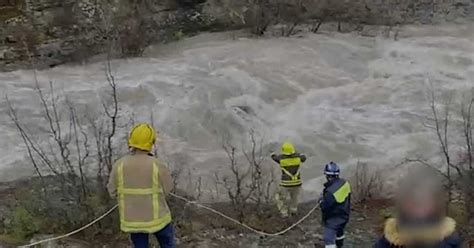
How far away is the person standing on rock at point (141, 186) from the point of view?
652 cm

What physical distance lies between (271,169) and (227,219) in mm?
2480

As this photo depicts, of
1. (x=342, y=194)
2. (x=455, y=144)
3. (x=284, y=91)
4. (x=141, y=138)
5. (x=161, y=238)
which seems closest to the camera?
(x=141, y=138)

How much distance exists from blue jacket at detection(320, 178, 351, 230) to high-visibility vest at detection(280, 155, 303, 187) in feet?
6.01

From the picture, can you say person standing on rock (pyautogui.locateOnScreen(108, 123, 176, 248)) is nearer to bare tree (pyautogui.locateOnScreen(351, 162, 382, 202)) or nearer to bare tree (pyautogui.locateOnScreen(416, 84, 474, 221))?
bare tree (pyautogui.locateOnScreen(416, 84, 474, 221))

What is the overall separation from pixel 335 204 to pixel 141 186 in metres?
2.18

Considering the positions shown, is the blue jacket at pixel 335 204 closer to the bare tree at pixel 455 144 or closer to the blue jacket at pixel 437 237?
the bare tree at pixel 455 144

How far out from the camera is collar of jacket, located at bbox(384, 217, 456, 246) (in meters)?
4.50

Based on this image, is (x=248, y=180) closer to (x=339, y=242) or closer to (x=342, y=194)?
(x=339, y=242)

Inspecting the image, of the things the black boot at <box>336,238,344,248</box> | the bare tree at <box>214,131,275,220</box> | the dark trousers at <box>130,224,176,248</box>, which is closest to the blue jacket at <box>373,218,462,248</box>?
the dark trousers at <box>130,224,176,248</box>

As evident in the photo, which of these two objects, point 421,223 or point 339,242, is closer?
point 421,223

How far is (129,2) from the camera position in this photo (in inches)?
816

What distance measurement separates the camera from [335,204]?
8023 millimetres

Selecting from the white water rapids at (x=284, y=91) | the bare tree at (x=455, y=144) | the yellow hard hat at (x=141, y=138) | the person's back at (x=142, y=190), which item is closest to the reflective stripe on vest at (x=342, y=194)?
the bare tree at (x=455, y=144)

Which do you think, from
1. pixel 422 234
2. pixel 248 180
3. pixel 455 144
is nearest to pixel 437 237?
pixel 422 234
